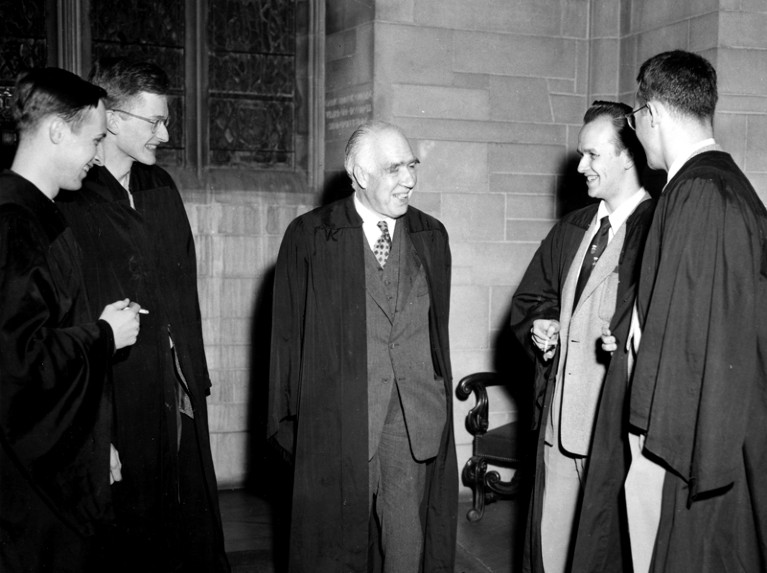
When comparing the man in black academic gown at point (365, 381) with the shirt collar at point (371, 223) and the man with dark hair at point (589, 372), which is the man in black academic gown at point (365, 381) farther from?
the man with dark hair at point (589, 372)

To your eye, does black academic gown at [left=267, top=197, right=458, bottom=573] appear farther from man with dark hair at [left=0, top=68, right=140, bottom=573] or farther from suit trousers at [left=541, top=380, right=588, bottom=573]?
man with dark hair at [left=0, top=68, right=140, bottom=573]

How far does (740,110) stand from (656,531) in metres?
2.22

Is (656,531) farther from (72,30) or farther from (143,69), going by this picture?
(72,30)

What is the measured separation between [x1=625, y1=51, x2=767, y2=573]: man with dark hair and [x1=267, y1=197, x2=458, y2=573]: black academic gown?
2.54 feet

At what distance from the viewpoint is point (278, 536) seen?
14.4 ft

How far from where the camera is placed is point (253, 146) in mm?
5039

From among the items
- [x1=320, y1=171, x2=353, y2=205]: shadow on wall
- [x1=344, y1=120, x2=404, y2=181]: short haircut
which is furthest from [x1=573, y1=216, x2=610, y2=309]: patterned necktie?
[x1=320, y1=171, x2=353, y2=205]: shadow on wall

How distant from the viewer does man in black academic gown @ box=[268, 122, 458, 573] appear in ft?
10.1

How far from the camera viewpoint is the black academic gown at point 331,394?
10.1ft

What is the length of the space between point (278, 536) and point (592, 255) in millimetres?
2240

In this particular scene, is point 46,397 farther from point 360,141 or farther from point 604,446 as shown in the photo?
point 604,446

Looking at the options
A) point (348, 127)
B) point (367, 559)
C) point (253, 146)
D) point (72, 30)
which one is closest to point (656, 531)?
point (367, 559)

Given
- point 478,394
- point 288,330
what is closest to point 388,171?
point 288,330

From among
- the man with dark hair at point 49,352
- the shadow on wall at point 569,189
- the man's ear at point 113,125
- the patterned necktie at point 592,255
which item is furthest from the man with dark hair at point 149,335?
the shadow on wall at point 569,189
